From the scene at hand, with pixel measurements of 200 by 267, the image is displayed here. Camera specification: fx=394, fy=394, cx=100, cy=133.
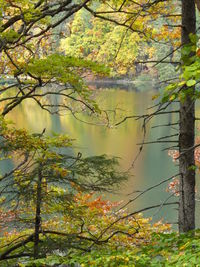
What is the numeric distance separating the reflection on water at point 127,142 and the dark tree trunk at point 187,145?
6.54 metres

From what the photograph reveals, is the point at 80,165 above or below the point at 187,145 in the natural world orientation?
below

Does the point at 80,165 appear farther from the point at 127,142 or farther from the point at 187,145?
the point at 127,142

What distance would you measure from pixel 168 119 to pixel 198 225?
16125 mm

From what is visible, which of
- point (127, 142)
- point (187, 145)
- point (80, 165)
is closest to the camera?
point (187, 145)

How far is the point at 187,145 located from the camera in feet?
16.6

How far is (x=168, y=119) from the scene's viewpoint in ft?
93.1

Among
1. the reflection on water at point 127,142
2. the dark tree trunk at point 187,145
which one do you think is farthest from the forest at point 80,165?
the reflection on water at point 127,142

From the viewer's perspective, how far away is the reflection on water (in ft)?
51.3

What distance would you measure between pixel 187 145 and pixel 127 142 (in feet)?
59.1

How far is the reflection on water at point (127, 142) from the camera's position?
51.3 feet

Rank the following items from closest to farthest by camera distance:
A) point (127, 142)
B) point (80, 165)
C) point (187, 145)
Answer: point (187, 145) < point (80, 165) < point (127, 142)

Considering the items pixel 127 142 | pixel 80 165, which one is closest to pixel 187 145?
pixel 80 165

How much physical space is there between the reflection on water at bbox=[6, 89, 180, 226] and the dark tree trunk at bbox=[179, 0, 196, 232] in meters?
6.54

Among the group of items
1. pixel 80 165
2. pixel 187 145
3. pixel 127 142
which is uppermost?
pixel 187 145
